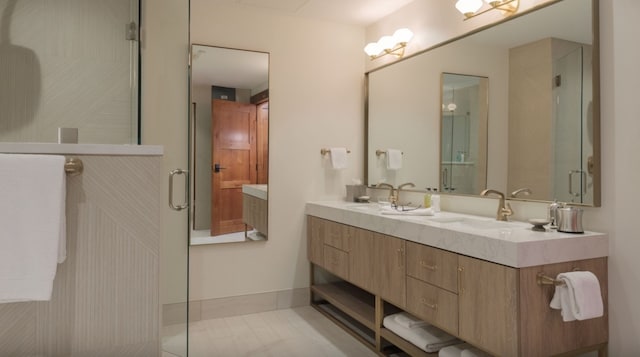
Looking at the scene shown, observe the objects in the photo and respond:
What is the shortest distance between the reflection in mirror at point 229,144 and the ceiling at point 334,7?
1.21 feet

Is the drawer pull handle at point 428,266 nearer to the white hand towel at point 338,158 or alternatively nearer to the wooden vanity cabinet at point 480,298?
the wooden vanity cabinet at point 480,298

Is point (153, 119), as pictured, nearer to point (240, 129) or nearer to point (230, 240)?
point (240, 129)

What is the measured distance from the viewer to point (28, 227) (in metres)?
1.10

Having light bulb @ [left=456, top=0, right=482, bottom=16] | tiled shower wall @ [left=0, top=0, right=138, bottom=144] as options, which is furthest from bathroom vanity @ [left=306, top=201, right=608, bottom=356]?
tiled shower wall @ [left=0, top=0, right=138, bottom=144]

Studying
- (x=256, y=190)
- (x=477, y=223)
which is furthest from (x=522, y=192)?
(x=256, y=190)

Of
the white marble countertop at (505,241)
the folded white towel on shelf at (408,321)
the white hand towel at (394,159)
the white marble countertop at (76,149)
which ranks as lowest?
the folded white towel on shelf at (408,321)

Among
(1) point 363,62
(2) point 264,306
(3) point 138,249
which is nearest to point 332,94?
(1) point 363,62

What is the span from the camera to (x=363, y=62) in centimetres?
359

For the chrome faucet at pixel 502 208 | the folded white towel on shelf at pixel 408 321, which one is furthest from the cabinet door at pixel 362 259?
the chrome faucet at pixel 502 208

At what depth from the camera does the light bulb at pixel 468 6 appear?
2.42 metres

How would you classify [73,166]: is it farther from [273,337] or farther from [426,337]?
[273,337]

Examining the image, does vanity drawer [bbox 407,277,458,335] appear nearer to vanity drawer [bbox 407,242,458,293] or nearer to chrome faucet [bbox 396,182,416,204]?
vanity drawer [bbox 407,242,458,293]

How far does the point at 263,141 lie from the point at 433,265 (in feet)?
5.71

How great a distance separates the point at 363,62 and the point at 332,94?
418 mm
